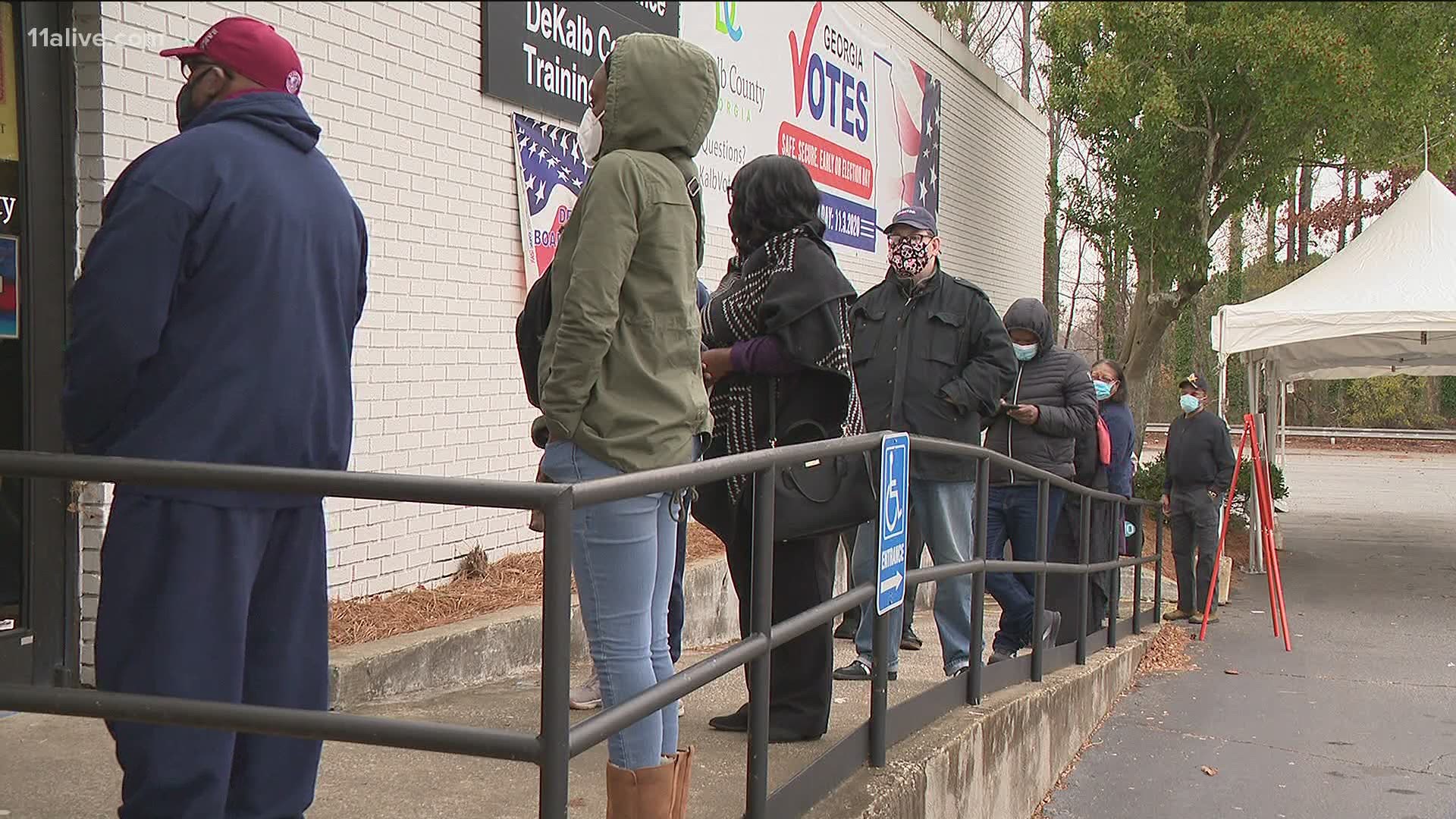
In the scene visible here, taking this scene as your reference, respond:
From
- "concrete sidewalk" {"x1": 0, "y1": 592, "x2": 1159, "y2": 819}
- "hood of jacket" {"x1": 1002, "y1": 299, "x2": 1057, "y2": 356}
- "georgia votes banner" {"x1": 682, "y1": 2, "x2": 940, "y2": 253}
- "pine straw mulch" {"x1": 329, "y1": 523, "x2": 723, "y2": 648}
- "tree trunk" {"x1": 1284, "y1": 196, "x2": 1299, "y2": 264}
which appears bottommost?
"concrete sidewalk" {"x1": 0, "y1": 592, "x2": 1159, "y2": 819}

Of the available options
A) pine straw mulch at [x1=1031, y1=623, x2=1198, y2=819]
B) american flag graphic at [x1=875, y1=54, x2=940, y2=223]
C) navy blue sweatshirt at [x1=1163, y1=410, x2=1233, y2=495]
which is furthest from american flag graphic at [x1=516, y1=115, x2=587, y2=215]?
navy blue sweatshirt at [x1=1163, y1=410, x2=1233, y2=495]

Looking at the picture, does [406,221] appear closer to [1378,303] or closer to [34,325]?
[34,325]

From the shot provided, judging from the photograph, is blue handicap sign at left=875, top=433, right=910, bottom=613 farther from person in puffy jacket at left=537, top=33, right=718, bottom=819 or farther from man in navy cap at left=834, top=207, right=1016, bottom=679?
man in navy cap at left=834, top=207, right=1016, bottom=679

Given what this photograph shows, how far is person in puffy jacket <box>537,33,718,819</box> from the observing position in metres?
2.69

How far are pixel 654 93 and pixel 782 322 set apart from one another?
0.87 meters

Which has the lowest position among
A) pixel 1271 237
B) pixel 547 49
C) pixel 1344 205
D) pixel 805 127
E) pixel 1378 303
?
pixel 1378 303

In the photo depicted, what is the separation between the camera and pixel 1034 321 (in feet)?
22.0

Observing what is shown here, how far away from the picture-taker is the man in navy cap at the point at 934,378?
5098mm

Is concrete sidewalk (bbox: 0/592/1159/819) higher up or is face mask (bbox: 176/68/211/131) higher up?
face mask (bbox: 176/68/211/131)

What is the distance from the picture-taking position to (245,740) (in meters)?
2.45

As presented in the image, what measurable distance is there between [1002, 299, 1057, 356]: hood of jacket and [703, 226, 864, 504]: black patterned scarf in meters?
3.14

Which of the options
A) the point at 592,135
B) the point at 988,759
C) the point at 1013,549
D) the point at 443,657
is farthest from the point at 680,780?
the point at 1013,549

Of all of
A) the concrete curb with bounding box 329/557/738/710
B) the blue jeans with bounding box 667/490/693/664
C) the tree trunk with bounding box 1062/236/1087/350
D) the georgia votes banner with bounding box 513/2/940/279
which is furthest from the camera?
the tree trunk with bounding box 1062/236/1087/350

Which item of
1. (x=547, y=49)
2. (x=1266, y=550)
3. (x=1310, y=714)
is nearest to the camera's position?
(x=547, y=49)
